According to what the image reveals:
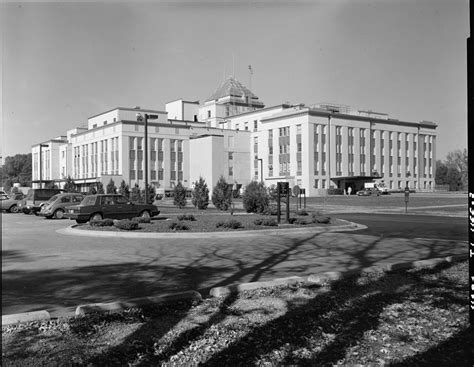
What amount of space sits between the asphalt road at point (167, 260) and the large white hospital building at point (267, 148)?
243ft

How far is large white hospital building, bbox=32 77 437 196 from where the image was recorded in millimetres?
91000

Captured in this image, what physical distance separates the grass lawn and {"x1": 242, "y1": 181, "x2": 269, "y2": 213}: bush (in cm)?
2062

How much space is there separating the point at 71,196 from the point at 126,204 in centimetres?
640

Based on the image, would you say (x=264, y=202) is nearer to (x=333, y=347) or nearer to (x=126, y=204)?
(x=126, y=204)

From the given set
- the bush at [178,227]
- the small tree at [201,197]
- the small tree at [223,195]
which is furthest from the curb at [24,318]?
the small tree at [201,197]

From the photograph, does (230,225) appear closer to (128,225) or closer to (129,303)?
(128,225)

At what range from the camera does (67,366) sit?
13.2 ft

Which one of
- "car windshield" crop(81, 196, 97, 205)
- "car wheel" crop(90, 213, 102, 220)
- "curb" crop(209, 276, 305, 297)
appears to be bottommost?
"car wheel" crop(90, 213, 102, 220)

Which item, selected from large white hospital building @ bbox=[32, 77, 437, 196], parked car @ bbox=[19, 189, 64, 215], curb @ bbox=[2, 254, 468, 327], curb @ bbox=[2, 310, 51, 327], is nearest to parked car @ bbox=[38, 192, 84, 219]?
parked car @ bbox=[19, 189, 64, 215]

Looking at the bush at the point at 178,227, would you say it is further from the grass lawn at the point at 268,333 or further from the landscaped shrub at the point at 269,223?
the grass lawn at the point at 268,333

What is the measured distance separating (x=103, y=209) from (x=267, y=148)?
256ft

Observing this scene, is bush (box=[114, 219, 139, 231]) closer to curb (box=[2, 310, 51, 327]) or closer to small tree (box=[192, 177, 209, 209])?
curb (box=[2, 310, 51, 327])

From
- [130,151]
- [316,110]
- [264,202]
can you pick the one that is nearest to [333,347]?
[264,202]

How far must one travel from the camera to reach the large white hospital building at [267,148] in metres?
91.0
